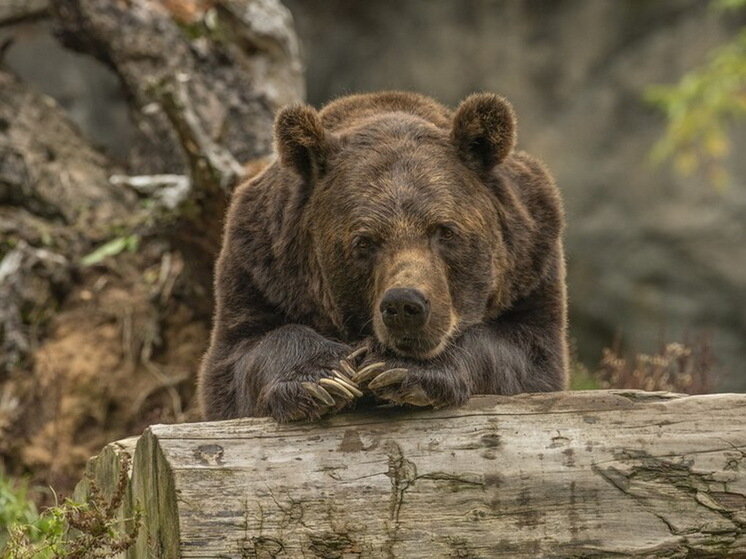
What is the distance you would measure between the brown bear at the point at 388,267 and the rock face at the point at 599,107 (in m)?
9.24

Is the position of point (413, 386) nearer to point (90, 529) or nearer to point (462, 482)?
point (462, 482)

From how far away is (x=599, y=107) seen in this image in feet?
48.5

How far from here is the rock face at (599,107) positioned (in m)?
14.4

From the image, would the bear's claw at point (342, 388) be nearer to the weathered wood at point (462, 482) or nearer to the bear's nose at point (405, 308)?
the weathered wood at point (462, 482)

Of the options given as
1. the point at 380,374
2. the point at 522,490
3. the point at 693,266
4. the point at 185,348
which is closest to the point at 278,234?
the point at 380,374

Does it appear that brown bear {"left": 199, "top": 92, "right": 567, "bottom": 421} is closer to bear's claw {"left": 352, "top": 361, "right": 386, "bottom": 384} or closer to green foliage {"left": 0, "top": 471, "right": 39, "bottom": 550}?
bear's claw {"left": 352, "top": 361, "right": 386, "bottom": 384}

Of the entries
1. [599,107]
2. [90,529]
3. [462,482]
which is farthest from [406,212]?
[599,107]

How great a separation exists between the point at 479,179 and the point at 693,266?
401 inches

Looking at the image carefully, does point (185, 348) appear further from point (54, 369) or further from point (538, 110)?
point (538, 110)

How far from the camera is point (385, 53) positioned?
15344mm

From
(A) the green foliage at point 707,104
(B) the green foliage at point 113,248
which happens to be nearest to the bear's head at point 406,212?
(B) the green foliage at point 113,248

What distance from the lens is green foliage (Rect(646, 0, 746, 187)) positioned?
11203 millimetres

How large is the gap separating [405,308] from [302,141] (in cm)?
106

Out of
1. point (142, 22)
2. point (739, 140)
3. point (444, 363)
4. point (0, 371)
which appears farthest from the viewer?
point (739, 140)
